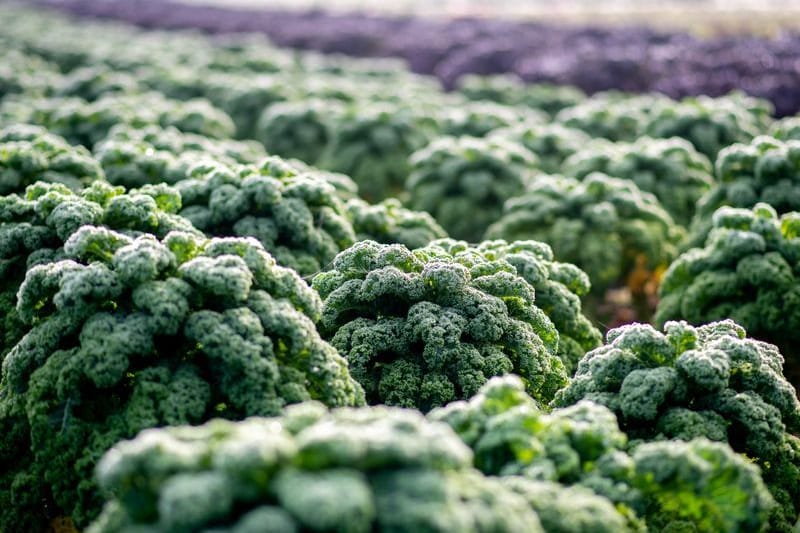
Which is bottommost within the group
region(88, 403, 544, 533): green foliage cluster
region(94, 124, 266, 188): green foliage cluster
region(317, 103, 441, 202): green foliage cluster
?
region(317, 103, 441, 202): green foliage cluster

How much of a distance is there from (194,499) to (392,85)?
15.7m

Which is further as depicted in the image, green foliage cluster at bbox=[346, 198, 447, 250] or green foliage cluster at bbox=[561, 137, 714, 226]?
green foliage cluster at bbox=[561, 137, 714, 226]

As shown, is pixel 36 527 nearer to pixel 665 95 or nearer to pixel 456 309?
pixel 456 309

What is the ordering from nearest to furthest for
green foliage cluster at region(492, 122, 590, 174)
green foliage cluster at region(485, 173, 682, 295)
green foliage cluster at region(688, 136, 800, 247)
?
green foliage cluster at region(688, 136, 800, 247), green foliage cluster at region(485, 173, 682, 295), green foliage cluster at region(492, 122, 590, 174)

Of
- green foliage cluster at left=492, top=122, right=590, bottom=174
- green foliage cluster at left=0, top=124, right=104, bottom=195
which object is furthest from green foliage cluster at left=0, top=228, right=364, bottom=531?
green foliage cluster at left=492, top=122, right=590, bottom=174

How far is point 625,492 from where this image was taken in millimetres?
4141

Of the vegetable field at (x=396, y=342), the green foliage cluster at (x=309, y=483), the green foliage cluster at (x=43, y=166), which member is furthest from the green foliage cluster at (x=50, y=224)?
the green foliage cluster at (x=309, y=483)

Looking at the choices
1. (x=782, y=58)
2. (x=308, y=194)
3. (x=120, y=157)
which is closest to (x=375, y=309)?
(x=308, y=194)

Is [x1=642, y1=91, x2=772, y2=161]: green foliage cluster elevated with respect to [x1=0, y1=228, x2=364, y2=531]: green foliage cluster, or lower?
elevated

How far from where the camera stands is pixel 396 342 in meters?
5.66

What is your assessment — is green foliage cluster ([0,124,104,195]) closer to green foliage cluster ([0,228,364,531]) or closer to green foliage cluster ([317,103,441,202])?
green foliage cluster ([0,228,364,531])

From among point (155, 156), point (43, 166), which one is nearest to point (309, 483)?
point (43, 166)

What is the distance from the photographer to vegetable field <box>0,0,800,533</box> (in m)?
3.42

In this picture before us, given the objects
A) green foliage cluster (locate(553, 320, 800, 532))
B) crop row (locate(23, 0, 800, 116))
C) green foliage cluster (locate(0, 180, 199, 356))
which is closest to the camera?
green foliage cluster (locate(553, 320, 800, 532))
